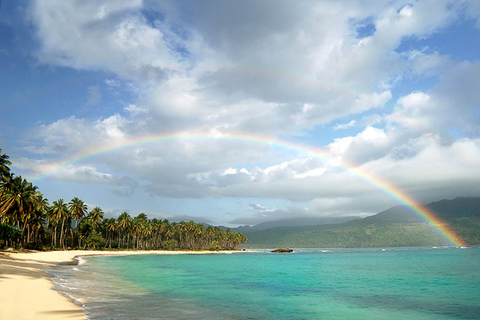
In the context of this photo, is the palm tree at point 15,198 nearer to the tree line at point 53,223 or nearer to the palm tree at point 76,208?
the tree line at point 53,223

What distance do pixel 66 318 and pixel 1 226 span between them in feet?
233

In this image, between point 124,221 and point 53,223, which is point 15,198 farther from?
point 124,221

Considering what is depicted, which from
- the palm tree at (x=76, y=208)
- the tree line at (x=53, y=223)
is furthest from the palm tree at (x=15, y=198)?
the palm tree at (x=76, y=208)

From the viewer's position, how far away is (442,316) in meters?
22.4

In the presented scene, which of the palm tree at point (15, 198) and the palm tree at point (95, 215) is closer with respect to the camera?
the palm tree at point (15, 198)

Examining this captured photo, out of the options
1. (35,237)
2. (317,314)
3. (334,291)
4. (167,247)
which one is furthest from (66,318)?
(167,247)

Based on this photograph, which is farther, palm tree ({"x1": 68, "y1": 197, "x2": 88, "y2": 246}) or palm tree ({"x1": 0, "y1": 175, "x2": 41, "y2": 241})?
palm tree ({"x1": 68, "y1": 197, "x2": 88, "y2": 246})

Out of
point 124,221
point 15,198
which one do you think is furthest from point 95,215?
point 15,198

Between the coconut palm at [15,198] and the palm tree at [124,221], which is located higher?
the coconut palm at [15,198]

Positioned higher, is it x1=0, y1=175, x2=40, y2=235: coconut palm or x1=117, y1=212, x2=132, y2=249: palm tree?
x1=0, y1=175, x2=40, y2=235: coconut palm

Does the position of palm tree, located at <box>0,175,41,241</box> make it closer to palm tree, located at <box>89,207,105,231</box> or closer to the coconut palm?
the coconut palm

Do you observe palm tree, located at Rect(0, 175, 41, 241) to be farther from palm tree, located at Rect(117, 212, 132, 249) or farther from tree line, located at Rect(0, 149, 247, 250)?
palm tree, located at Rect(117, 212, 132, 249)

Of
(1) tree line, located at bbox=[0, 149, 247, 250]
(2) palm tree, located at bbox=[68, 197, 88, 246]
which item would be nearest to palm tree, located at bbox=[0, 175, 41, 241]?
(1) tree line, located at bbox=[0, 149, 247, 250]

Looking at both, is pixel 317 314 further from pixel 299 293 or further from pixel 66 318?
pixel 66 318
